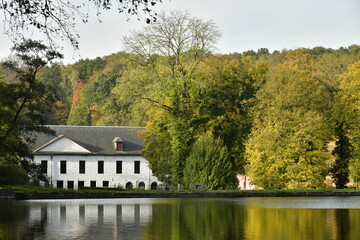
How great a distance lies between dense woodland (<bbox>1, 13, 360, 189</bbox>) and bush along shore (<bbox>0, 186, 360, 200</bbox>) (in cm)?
480

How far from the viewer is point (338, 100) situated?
55.6m

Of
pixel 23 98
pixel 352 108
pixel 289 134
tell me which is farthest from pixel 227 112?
pixel 23 98

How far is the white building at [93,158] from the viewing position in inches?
2756

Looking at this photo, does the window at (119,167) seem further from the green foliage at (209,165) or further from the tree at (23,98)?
the tree at (23,98)

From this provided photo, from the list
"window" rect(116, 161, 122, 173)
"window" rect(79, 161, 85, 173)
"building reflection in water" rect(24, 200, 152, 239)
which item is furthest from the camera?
"window" rect(116, 161, 122, 173)

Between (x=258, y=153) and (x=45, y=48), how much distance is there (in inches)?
854

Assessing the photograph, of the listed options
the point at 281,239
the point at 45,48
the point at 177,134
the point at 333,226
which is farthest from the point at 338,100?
the point at 281,239

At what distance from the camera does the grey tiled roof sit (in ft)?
234

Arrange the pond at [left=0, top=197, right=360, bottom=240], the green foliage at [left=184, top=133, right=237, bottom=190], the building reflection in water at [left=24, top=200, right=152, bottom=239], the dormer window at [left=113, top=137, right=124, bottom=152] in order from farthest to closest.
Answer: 1. the dormer window at [left=113, top=137, right=124, bottom=152]
2. the green foliage at [left=184, top=133, right=237, bottom=190]
3. the building reflection in water at [left=24, top=200, right=152, bottom=239]
4. the pond at [left=0, top=197, right=360, bottom=240]

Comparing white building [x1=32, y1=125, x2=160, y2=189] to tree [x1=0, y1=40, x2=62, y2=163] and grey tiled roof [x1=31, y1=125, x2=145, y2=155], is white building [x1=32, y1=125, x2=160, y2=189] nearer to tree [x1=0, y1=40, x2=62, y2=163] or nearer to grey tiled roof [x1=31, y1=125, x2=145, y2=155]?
grey tiled roof [x1=31, y1=125, x2=145, y2=155]

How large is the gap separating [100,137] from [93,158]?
2716mm

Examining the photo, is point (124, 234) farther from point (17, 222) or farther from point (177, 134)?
point (177, 134)

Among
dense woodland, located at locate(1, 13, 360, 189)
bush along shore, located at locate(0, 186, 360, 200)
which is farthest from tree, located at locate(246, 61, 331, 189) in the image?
bush along shore, located at locate(0, 186, 360, 200)

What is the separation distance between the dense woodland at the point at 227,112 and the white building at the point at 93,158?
15.7 m
